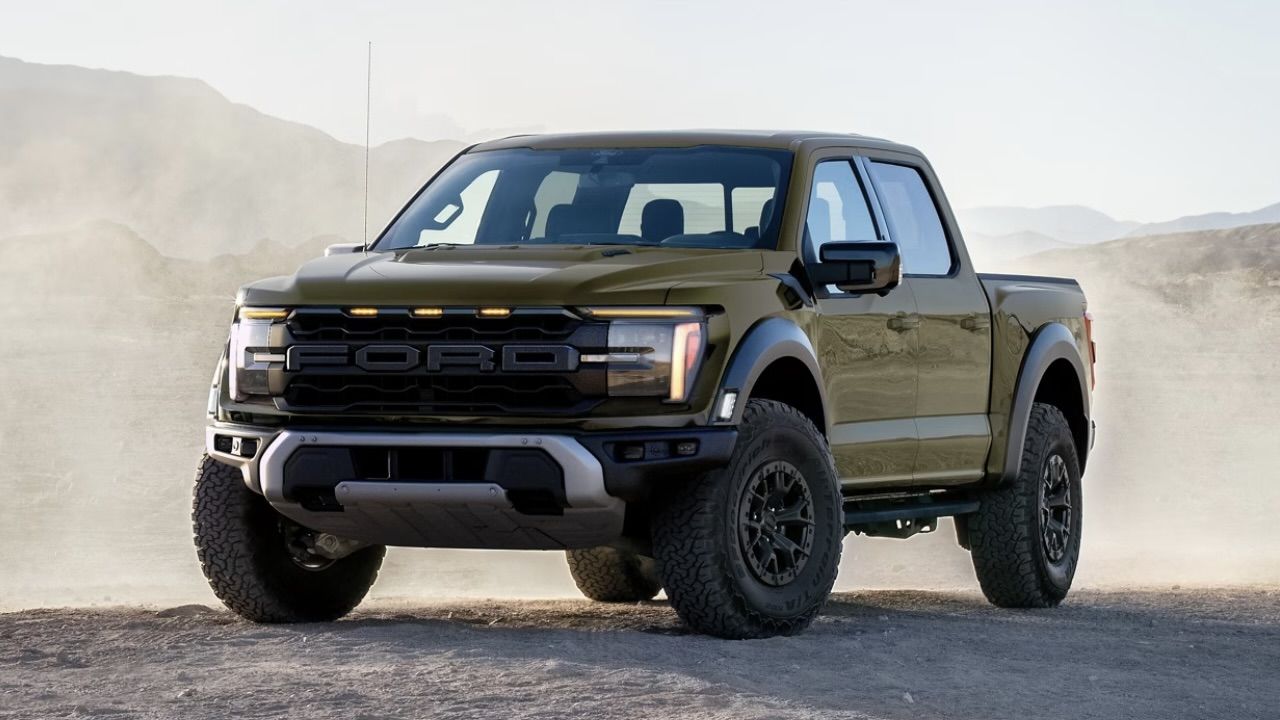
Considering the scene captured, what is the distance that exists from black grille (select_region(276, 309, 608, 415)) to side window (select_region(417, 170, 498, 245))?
1.21 meters

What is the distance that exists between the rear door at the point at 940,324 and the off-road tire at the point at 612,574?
2.00 metres

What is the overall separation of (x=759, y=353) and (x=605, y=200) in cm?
130

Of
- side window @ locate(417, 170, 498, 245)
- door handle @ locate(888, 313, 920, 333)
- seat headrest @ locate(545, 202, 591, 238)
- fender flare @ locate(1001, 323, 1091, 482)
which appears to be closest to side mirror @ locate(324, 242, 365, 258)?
side window @ locate(417, 170, 498, 245)

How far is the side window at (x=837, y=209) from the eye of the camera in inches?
364

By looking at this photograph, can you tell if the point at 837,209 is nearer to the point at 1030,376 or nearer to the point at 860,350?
the point at 860,350

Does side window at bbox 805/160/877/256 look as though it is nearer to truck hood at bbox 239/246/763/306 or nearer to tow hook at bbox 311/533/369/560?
truck hood at bbox 239/246/763/306

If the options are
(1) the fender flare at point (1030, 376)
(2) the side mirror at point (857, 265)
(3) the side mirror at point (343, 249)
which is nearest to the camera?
(2) the side mirror at point (857, 265)

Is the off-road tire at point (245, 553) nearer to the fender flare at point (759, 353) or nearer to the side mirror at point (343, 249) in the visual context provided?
the side mirror at point (343, 249)

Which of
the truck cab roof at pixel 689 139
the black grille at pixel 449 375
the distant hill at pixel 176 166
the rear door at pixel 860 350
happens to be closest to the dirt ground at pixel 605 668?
the rear door at pixel 860 350

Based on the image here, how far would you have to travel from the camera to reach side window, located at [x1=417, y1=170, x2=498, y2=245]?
9.46 meters

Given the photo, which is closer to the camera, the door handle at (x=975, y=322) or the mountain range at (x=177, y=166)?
the door handle at (x=975, y=322)

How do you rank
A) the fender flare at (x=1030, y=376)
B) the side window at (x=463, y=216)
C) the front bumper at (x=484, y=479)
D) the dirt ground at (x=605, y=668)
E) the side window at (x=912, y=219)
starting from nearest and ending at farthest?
the dirt ground at (x=605, y=668) → the front bumper at (x=484, y=479) → the side window at (x=463, y=216) → the side window at (x=912, y=219) → the fender flare at (x=1030, y=376)

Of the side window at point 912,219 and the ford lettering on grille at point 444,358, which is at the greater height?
the side window at point 912,219

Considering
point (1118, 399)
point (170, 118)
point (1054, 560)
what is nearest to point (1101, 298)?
point (1118, 399)
